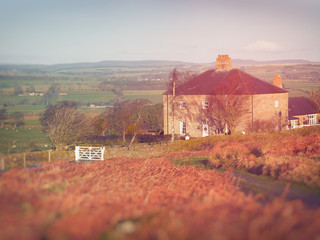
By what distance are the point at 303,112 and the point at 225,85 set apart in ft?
70.0

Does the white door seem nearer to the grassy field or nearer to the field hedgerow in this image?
the grassy field

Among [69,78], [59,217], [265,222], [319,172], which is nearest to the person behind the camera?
[265,222]

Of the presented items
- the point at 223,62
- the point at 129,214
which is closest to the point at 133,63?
the point at 223,62

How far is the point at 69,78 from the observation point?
54.8m

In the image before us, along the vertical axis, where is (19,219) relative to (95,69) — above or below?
below

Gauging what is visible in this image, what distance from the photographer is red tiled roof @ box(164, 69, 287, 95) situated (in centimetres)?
3753

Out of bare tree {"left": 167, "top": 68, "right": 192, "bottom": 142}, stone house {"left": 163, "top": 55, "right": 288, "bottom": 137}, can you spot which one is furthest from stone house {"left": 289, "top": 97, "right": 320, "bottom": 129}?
bare tree {"left": 167, "top": 68, "right": 192, "bottom": 142}

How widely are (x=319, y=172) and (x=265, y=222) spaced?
7.35 meters

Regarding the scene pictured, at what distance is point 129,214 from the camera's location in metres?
6.87

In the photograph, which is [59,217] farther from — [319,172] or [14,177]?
[319,172]

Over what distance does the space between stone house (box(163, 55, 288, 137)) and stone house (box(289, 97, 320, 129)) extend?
926cm

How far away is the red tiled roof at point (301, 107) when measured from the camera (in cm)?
5169

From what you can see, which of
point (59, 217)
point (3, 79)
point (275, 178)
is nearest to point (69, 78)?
point (3, 79)

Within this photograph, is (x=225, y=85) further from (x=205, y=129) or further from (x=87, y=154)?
(x=87, y=154)
